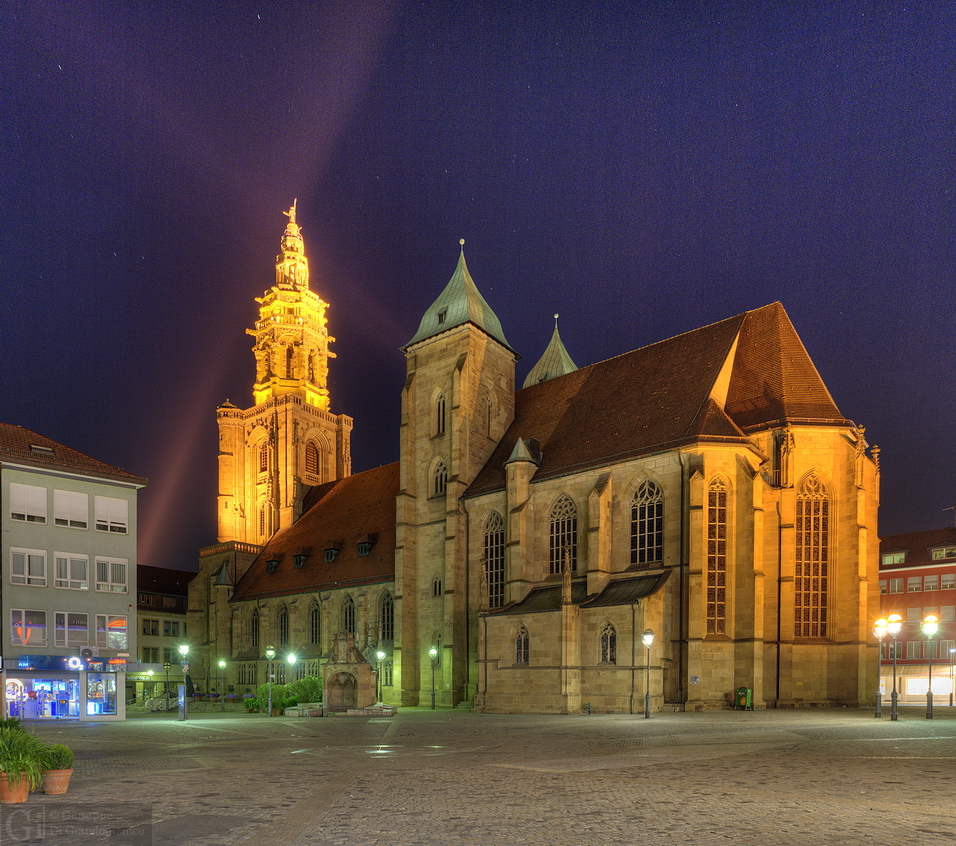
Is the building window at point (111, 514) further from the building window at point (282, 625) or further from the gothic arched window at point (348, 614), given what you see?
the building window at point (282, 625)

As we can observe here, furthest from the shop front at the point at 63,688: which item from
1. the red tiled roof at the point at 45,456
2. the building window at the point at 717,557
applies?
the building window at the point at 717,557

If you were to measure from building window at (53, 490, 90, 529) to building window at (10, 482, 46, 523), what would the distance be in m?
0.54

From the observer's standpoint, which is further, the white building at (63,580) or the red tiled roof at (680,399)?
the red tiled roof at (680,399)

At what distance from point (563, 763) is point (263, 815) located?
24.5 ft

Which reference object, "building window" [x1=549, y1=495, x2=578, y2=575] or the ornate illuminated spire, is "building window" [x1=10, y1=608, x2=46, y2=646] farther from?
the ornate illuminated spire

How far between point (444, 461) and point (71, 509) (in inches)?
843

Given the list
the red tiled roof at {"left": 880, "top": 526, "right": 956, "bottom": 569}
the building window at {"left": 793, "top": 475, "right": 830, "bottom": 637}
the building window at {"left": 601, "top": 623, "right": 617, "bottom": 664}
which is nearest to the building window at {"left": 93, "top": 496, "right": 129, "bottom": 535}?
the building window at {"left": 601, "top": 623, "right": 617, "bottom": 664}

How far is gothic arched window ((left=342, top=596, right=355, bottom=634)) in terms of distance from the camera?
57531 millimetres

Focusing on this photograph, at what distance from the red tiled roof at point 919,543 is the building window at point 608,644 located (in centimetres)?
4201

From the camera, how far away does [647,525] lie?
4066 centimetres

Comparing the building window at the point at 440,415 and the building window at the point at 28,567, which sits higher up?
the building window at the point at 440,415

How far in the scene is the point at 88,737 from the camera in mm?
25578

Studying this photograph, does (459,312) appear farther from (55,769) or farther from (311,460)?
(55,769)

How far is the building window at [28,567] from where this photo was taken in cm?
3466
